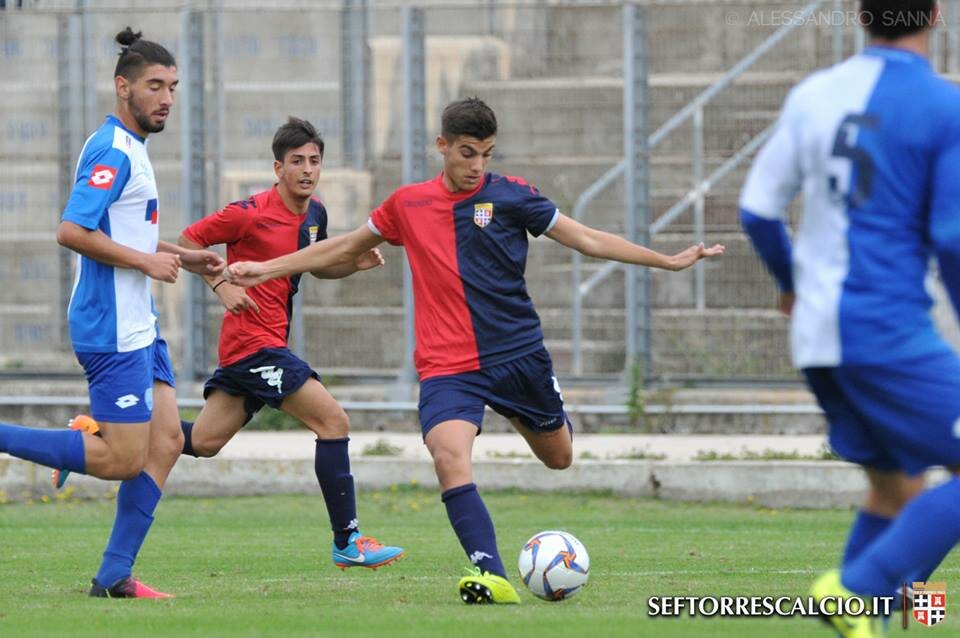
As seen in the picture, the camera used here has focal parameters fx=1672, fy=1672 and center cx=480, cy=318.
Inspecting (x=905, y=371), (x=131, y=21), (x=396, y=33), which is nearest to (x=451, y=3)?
(x=396, y=33)

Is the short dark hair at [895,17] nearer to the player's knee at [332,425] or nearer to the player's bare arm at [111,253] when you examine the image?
the player's bare arm at [111,253]

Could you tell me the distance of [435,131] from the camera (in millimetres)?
15219

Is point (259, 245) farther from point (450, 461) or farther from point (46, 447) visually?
point (450, 461)

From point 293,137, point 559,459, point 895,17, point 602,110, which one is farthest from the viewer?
point 602,110

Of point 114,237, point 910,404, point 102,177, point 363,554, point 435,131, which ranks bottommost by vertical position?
point 363,554

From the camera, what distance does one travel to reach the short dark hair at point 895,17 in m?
4.93

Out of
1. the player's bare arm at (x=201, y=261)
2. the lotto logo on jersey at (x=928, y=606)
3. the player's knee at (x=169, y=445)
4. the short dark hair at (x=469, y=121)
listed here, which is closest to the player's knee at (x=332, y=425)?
the player's knee at (x=169, y=445)

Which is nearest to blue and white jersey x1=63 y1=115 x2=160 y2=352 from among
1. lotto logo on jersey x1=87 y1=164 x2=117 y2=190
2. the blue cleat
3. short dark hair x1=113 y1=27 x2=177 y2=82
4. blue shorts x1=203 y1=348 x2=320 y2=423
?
lotto logo on jersey x1=87 y1=164 x2=117 y2=190

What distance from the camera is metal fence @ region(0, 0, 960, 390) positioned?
14.8 meters

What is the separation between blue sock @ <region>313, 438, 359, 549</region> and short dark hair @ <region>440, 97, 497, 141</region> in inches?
78.6

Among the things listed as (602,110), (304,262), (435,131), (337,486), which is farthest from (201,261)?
(602,110)

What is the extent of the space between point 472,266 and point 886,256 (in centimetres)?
286

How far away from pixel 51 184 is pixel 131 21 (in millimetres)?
1713

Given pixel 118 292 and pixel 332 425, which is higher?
pixel 118 292
